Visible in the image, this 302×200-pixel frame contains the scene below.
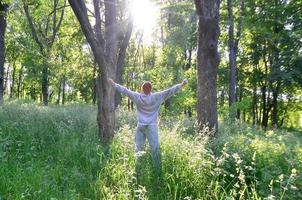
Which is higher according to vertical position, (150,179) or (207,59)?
(207,59)

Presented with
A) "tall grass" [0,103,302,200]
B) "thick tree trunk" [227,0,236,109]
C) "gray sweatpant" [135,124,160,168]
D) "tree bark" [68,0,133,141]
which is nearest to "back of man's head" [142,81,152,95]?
"gray sweatpant" [135,124,160,168]

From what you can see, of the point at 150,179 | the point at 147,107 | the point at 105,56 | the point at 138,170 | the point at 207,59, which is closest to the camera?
the point at 150,179

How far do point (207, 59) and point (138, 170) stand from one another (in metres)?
4.99

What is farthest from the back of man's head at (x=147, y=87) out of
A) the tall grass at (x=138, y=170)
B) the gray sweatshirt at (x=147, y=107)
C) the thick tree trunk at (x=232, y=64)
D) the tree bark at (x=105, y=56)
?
the thick tree trunk at (x=232, y=64)

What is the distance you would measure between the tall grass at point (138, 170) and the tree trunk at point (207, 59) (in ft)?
6.86

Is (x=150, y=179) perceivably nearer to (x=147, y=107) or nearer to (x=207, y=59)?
(x=147, y=107)

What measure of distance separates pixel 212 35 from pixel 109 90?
3337 millimetres

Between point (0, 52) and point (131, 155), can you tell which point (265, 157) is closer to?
point (131, 155)

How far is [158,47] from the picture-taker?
45469mm

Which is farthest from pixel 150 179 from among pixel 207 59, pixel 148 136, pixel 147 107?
pixel 207 59

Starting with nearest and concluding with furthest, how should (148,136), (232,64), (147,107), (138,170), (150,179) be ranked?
(150,179)
(138,170)
(148,136)
(147,107)
(232,64)

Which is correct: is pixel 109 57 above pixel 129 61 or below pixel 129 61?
below

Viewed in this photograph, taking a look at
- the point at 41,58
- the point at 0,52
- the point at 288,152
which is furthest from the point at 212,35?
the point at 41,58

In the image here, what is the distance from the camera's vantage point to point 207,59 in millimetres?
10023
